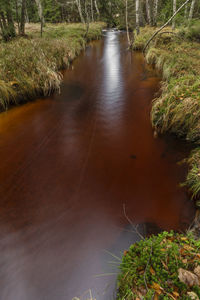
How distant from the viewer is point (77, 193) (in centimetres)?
289

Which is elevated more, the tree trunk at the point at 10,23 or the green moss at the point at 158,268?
the tree trunk at the point at 10,23

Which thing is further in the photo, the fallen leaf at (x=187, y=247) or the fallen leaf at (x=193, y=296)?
the fallen leaf at (x=187, y=247)

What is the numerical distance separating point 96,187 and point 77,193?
1.06 feet

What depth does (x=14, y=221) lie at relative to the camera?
8.27ft

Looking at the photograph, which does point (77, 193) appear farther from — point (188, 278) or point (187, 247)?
point (188, 278)

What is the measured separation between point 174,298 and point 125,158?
243 centimetres

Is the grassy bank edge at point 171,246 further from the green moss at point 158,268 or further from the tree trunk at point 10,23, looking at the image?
the tree trunk at point 10,23

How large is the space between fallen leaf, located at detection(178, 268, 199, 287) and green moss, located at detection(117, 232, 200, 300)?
0.10 ft

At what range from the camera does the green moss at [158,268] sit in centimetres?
136

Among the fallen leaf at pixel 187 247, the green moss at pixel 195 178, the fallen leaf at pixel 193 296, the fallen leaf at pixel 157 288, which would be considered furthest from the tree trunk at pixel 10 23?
the fallen leaf at pixel 193 296

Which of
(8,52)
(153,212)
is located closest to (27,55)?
(8,52)

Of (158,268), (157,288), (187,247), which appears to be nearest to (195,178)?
(187,247)

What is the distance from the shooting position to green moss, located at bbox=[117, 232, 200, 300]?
136cm

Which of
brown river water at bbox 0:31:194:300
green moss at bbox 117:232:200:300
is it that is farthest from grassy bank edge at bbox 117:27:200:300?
brown river water at bbox 0:31:194:300
